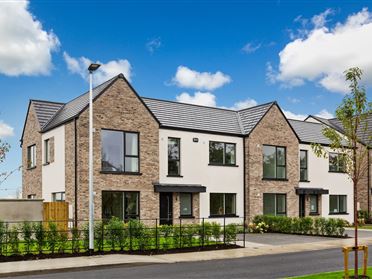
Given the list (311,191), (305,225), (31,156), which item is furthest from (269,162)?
(31,156)

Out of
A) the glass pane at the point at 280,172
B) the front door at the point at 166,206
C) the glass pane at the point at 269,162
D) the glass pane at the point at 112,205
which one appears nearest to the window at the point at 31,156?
the glass pane at the point at 112,205

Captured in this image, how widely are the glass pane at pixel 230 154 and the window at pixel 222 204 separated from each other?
6.84 feet

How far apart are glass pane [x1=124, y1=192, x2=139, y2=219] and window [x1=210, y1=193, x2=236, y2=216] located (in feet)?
17.4

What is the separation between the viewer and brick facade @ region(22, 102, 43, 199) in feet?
93.9

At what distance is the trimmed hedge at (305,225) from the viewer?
25172 millimetres

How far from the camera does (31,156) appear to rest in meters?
30.5

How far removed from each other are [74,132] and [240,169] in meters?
11.2

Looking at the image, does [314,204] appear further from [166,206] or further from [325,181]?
[166,206]

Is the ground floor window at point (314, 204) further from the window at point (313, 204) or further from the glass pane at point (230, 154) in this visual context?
the glass pane at point (230, 154)

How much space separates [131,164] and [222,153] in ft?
21.9

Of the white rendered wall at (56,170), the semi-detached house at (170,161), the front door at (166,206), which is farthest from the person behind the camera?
the front door at (166,206)

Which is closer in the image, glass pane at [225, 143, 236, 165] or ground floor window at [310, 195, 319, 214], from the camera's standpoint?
glass pane at [225, 143, 236, 165]

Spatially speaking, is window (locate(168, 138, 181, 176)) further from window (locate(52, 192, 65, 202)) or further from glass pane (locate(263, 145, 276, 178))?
glass pane (locate(263, 145, 276, 178))

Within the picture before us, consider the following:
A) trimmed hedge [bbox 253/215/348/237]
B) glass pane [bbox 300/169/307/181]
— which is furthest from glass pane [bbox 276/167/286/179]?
trimmed hedge [bbox 253/215/348/237]
